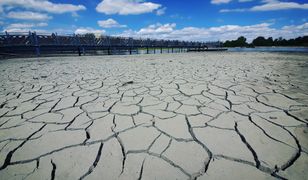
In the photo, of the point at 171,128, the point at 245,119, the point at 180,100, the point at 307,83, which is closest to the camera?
the point at 171,128

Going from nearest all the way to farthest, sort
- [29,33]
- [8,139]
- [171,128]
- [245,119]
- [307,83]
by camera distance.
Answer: [8,139]
[171,128]
[245,119]
[307,83]
[29,33]

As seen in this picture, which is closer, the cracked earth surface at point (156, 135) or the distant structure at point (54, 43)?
the cracked earth surface at point (156, 135)

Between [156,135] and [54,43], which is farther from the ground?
[54,43]

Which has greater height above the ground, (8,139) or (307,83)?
Answer: (307,83)

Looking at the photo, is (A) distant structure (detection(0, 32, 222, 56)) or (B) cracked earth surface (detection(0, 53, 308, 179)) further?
(A) distant structure (detection(0, 32, 222, 56))

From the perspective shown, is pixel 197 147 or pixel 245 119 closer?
pixel 197 147

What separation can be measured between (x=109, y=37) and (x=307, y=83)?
1618 centimetres

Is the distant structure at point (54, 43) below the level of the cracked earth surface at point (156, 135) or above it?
above

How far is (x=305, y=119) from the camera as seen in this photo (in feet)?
6.64

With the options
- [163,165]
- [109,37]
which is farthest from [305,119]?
[109,37]

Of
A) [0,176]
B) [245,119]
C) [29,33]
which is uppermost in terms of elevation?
[29,33]

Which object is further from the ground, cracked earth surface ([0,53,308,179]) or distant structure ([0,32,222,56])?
distant structure ([0,32,222,56])

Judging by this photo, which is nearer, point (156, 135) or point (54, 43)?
point (156, 135)

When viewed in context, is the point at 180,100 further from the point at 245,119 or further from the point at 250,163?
the point at 250,163
